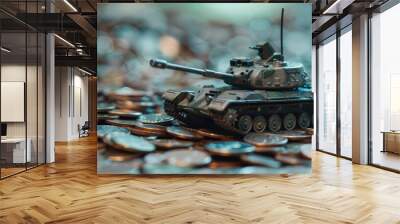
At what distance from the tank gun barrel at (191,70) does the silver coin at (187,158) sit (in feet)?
4.11

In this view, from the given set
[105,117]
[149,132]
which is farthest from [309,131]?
[105,117]

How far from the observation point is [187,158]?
602cm

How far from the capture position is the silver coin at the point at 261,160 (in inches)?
235

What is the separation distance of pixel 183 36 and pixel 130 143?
195 cm

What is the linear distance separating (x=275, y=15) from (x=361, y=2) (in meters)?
1.79

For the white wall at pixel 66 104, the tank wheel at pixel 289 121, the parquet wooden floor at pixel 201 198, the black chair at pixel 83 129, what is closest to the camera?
the parquet wooden floor at pixel 201 198

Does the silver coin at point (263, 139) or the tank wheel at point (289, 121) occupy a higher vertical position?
the tank wheel at point (289, 121)

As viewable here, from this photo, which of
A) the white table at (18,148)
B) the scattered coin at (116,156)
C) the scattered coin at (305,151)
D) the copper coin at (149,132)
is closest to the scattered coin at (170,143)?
the copper coin at (149,132)

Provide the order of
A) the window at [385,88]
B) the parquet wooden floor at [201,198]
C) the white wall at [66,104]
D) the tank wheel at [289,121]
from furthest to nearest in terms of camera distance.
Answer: the white wall at [66,104], the window at [385,88], the tank wheel at [289,121], the parquet wooden floor at [201,198]

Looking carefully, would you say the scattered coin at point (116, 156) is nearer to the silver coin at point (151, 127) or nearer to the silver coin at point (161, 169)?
the silver coin at point (161, 169)

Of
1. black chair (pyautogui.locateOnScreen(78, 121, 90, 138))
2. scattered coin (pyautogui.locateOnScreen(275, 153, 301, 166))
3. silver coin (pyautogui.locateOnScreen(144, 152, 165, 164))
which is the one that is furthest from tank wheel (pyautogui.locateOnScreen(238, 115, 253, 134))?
black chair (pyautogui.locateOnScreen(78, 121, 90, 138))

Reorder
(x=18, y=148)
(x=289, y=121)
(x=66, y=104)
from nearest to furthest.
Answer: (x=289, y=121), (x=18, y=148), (x=66, y=104)

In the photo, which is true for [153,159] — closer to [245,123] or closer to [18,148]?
[245,123]

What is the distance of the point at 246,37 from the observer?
6.04 meters
